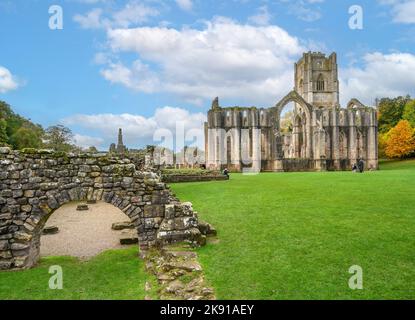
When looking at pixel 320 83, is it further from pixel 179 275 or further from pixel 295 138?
pixel 179 275

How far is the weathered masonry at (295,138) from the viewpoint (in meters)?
50.3

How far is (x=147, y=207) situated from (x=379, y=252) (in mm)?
6151

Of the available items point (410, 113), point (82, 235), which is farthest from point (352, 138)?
point (82, 235)

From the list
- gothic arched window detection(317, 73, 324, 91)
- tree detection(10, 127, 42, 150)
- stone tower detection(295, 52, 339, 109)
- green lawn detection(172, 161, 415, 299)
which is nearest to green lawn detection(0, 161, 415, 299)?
green lawn detection(172, 161, 415, 299)

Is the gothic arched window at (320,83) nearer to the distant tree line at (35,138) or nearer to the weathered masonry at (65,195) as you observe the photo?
the distant tree line at (35,138)

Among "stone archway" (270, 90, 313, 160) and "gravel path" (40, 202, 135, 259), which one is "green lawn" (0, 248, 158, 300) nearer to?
"gravel path" (40, 202, 135, 259)

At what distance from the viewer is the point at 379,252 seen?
8.48 meters

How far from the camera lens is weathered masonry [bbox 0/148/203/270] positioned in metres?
9.99

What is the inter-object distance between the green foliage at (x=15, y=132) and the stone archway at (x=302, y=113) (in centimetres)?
3387

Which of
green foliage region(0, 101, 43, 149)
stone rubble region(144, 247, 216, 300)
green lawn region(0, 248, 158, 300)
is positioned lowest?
green lawn region(0, 248, 158, 300)

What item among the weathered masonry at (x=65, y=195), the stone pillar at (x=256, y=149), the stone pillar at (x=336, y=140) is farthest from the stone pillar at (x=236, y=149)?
the weathered masonry at (x=65, y=195)

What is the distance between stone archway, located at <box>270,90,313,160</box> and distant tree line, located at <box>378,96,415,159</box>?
1667cm
